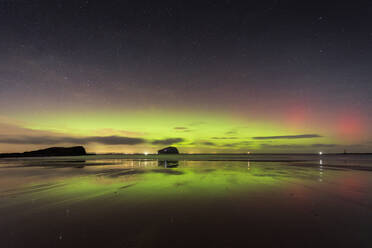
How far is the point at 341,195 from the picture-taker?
1062cm

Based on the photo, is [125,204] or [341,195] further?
[341,195]

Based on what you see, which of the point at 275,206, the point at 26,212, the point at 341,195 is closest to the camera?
the point at 26,212

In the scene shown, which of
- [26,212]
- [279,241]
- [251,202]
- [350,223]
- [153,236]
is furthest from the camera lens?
[251,202]

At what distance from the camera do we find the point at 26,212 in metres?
7.75

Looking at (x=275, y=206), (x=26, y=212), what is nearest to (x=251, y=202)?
(x=275, y=206)

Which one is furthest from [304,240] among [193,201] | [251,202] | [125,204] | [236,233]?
[125,204]

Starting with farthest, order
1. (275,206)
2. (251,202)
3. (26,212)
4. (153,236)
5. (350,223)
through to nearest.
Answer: (251,202)
(275,206)
(26,212)
(350,223)
(153,236)

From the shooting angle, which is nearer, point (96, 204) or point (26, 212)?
point (26, 212)

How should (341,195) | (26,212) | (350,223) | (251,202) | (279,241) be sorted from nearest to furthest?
1. (279,241)
2. (350,223)
3. (26,212)
4. (251,202)
5. (341,195)

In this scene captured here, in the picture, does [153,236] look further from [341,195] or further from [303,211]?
[341,195]

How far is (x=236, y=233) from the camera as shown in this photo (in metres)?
5.73

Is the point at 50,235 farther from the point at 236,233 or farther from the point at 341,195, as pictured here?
the point at 341,195

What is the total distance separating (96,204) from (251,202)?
25.6ft

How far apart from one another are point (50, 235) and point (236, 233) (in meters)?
5.89
